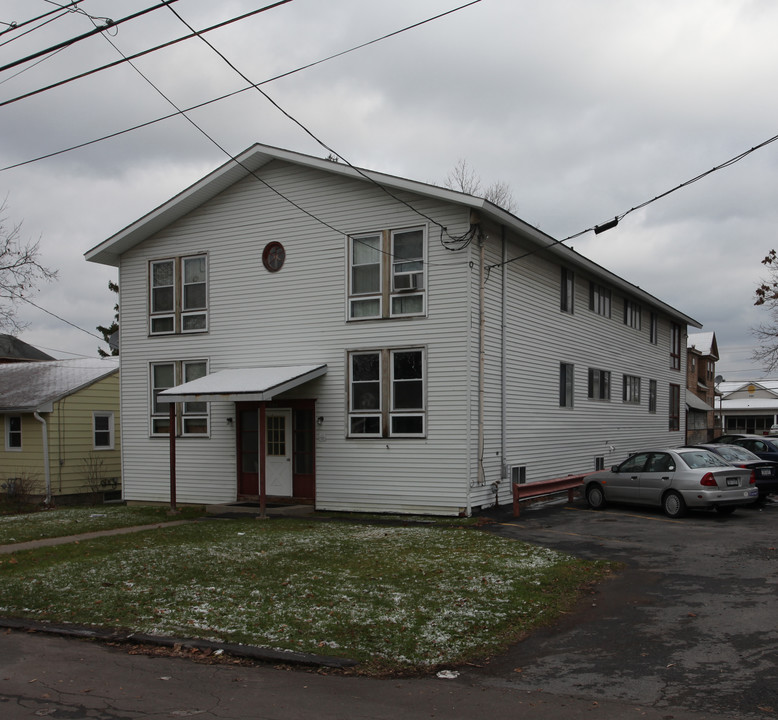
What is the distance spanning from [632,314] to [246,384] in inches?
641

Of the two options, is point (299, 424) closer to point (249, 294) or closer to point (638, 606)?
point (249, 294)

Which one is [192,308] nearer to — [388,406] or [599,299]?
[388,406]

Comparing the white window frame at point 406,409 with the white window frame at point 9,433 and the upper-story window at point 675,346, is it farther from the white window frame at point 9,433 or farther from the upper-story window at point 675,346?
the upper-story window at point 675,346

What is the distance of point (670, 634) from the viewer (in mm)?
7668

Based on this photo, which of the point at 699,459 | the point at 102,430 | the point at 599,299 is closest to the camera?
the point at 699,459

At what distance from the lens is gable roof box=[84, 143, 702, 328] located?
16688 mm

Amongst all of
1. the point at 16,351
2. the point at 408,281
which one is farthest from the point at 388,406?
the point at 16,351

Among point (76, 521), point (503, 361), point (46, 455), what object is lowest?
point (76, 521)

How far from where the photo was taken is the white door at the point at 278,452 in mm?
19000

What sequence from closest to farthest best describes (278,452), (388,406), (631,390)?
(388,406)
(278,452)
(631,390)

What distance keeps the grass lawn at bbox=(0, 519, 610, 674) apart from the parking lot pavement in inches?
19.0

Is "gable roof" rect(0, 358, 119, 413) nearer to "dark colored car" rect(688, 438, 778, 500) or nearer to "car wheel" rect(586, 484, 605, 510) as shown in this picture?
"car wheel" rect(586, 484, 605, 510)

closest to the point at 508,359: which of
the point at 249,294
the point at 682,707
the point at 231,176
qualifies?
the point at 249,294

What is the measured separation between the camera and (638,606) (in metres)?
8.88
